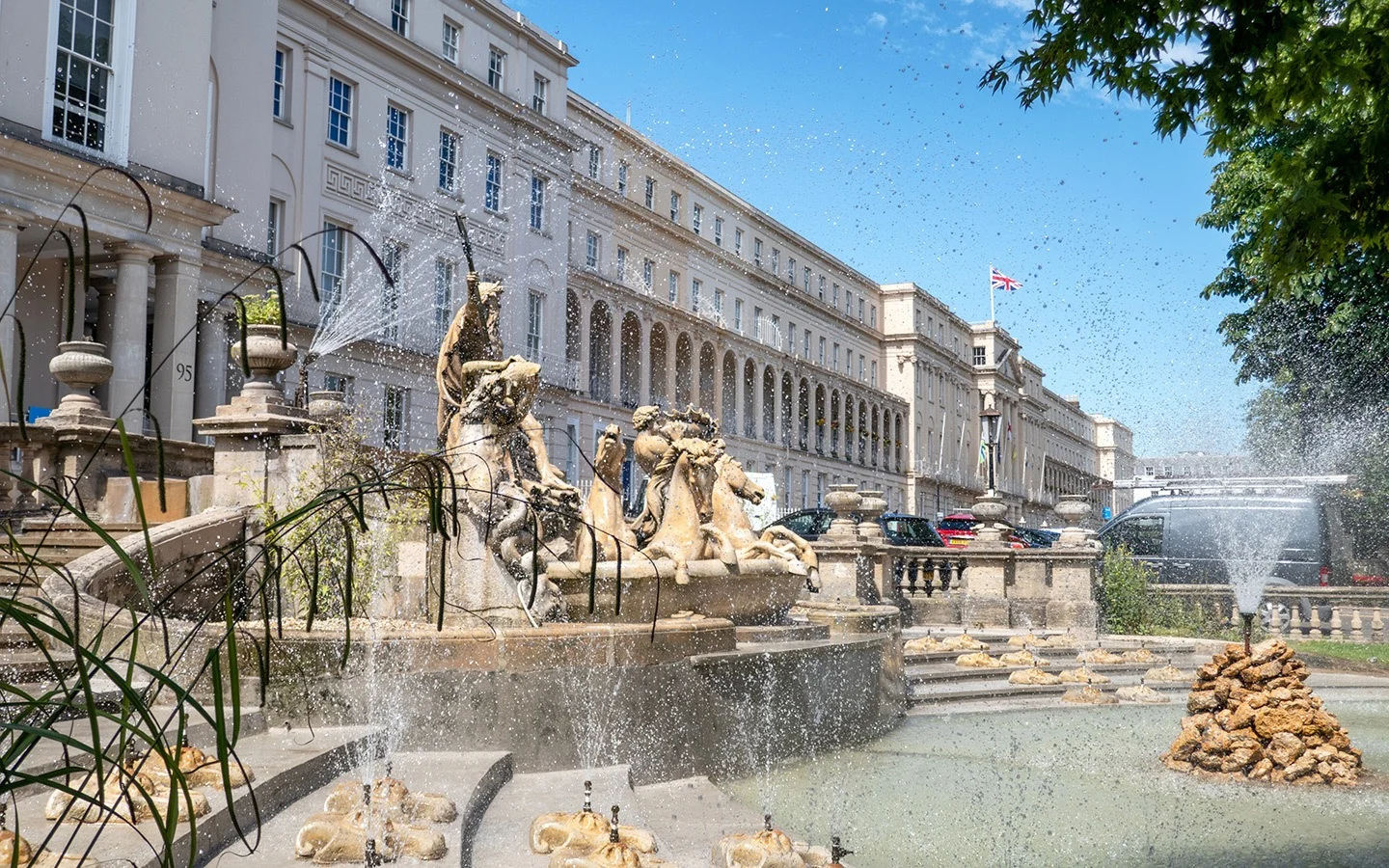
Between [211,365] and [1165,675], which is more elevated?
[211,365]

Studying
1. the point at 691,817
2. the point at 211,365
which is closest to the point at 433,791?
the point at 691,817

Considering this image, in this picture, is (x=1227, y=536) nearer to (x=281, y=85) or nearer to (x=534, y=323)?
(x=534, y=323)

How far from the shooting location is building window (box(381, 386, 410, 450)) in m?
30.6

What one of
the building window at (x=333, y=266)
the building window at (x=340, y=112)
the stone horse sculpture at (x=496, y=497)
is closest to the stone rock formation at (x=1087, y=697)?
the stone horse sculpture at (x=496, y=497)

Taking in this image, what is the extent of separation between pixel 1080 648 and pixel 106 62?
1891cm

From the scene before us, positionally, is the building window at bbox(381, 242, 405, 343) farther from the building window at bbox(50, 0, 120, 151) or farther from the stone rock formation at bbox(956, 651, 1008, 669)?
the stone rock formation at bbox(956, 651, 1008, 669)

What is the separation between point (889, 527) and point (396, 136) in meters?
17.7

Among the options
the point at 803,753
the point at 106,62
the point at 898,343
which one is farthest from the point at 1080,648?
the point at 898,343

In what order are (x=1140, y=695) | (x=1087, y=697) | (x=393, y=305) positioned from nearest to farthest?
(x=1087, y=697) < (x=1140, y=695) < (x=393, y=305)

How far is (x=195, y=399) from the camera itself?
909 inches

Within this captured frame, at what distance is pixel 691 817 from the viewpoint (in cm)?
617

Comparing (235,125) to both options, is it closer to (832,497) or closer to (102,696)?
(832,497)

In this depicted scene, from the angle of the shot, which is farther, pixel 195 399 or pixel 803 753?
pixel 195 399

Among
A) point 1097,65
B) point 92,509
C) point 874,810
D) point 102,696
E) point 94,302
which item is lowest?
point 874,810
